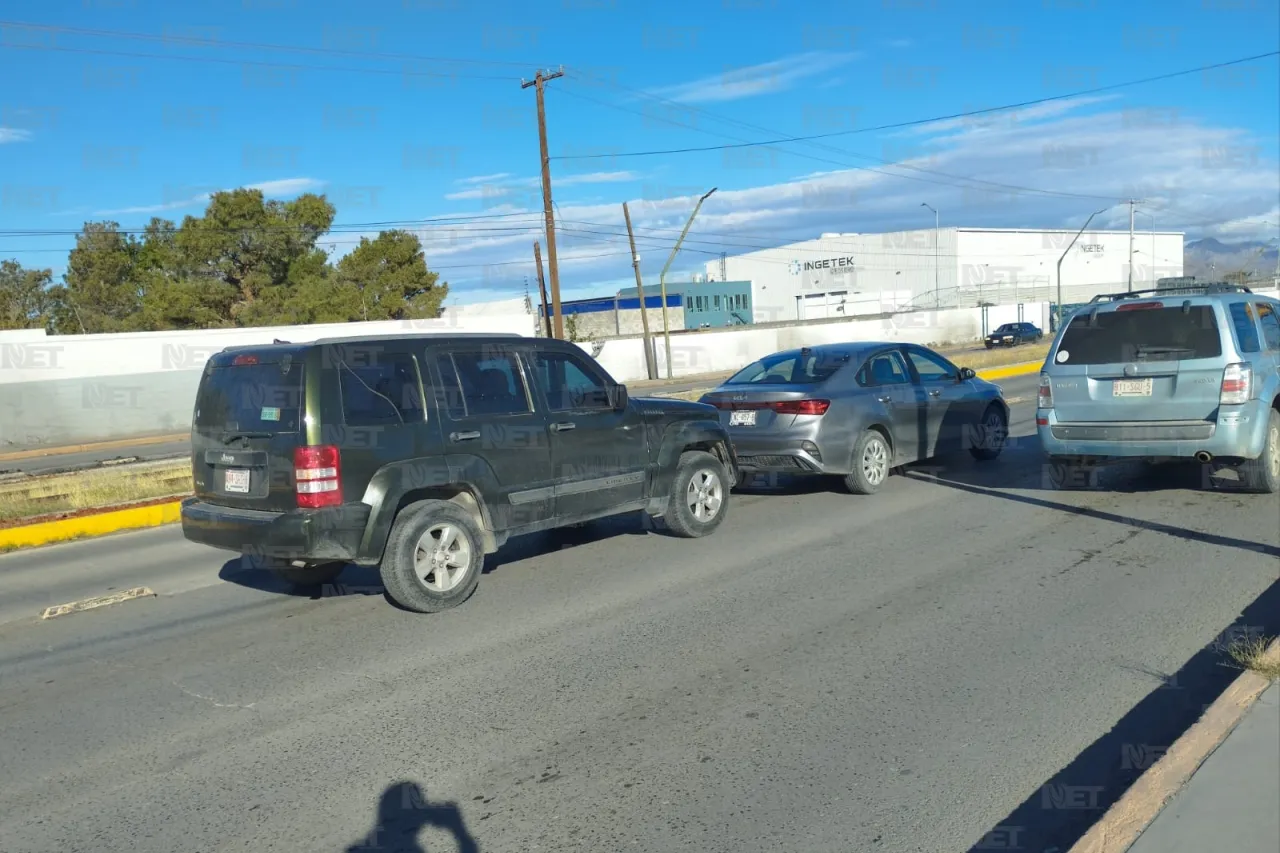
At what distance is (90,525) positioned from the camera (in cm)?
1140

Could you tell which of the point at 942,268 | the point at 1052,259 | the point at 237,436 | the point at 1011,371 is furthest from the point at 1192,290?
the point at 1052,259

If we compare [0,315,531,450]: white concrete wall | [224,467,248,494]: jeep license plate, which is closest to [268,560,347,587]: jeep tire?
[224,467,248,494]: jeep license plate

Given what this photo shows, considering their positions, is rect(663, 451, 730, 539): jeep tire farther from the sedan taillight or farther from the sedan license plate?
the sedan license plate

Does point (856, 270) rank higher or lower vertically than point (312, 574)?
higher

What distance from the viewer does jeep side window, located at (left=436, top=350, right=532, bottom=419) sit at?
7.21m

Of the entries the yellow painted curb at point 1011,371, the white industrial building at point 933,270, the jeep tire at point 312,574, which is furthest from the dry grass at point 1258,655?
the white industrial building at point 933,270

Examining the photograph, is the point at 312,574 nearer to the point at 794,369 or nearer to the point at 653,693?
the point at 653,693

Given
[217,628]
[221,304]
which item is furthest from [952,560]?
[221,304]

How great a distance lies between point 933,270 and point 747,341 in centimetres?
4426

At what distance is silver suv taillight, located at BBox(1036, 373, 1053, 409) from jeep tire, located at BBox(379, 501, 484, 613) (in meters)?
6.11

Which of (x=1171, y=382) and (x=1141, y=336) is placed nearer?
(x=1171, y=382)

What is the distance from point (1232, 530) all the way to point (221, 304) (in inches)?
1896

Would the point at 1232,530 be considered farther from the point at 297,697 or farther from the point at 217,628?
the point at 217,628

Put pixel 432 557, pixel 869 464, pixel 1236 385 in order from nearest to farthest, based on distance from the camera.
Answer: pixel 432 557 < pixel 1236 385 < pixel 869 464
